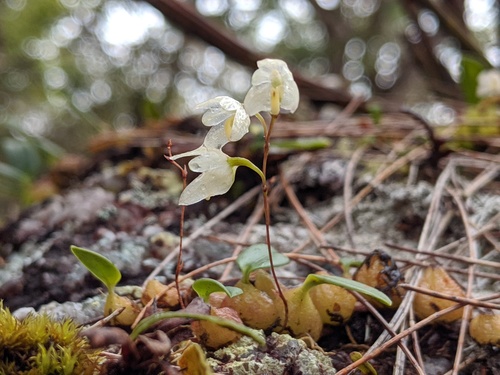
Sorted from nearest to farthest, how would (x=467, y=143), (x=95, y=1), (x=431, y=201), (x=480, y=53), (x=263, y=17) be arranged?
1. (x=431, y=201)
2. (x=467, y=143)
3. (x=480, y=53)
4. (x=95, y=1)
5. (x=263, y=17)

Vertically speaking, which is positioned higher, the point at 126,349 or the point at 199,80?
the point at 126,349

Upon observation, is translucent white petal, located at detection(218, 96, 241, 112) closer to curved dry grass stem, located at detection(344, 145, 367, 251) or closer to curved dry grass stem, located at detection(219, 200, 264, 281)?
curved dry grass stem, located at detection(219, 200, 264, 281)

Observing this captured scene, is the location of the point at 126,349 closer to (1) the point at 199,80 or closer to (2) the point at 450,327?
(2) the point at 450,327

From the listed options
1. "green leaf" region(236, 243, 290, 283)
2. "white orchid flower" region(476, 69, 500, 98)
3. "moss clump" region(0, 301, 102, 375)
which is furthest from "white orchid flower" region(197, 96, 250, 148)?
"white orchid flower" region(476, 69, 500, 98)

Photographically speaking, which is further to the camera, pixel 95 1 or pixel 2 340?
pixel 95 1

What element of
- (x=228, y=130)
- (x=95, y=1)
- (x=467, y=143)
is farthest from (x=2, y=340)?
(x=95, y=1)

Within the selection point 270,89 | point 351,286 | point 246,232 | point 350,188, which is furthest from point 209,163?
point 350,188

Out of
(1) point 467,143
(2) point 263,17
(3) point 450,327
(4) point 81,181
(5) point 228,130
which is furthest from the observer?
(2) point 263,17
